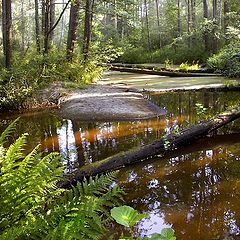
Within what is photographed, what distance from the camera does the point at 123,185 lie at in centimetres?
504

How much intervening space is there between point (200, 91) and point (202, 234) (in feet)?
34.6

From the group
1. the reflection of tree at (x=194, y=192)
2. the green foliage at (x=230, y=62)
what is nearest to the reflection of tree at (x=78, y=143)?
the reflection of tree at (x=194, y=192)

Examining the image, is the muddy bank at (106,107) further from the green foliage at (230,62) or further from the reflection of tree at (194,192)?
the green foliage at (230,62)

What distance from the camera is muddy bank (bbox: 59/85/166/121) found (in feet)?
32.6

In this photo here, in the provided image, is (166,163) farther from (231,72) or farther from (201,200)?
(231,72)

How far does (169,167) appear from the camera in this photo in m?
5.72

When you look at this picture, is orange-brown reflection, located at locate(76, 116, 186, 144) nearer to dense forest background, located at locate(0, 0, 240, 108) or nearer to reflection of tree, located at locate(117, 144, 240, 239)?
reflection of tree, located at locate(117, 144, 240, 239)

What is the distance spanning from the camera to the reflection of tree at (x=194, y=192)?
149 inches

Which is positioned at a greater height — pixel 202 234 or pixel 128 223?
pixel 128 223

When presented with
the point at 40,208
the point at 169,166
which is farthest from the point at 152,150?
the point at 40,208

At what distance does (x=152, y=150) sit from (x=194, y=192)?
5.32 ft

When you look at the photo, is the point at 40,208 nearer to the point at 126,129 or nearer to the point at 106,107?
the point at 126,129

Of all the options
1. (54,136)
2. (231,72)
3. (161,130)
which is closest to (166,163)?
(161,130)

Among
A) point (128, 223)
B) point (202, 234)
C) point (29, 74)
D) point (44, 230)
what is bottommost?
point (202, 234)
